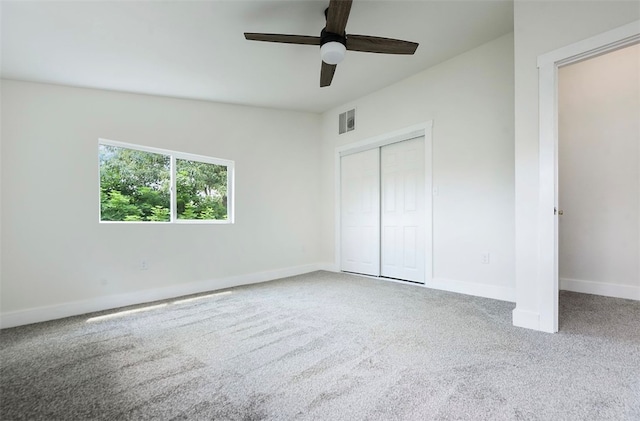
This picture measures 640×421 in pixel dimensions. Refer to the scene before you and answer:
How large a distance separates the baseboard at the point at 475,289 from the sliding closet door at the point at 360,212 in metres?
0.95

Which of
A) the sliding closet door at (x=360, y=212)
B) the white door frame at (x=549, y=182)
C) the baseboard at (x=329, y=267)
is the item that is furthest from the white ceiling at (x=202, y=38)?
the baseboard at (x=329, y=267)

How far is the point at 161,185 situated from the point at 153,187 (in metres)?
0.09

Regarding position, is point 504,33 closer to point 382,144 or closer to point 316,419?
point 382,144

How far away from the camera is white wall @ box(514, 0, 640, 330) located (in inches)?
84.0

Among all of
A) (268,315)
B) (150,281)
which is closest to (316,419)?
(268,315)

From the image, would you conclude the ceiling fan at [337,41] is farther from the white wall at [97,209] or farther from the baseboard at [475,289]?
the baseboard at [475,289]

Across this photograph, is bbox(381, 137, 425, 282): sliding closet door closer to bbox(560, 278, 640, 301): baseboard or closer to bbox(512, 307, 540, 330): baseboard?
bbox(512, 307, 540, 330): baseboard

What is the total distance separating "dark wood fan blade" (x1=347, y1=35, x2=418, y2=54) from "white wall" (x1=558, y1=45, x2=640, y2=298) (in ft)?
7.62

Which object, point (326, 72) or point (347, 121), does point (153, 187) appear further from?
point (347, 121)

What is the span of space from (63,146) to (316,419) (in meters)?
3.22

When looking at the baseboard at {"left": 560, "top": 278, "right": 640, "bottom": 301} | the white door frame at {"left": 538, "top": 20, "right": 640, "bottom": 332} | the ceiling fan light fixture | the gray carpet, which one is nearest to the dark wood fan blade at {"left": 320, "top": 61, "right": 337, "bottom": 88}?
the ceiling fan light fixture

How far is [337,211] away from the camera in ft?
15.4

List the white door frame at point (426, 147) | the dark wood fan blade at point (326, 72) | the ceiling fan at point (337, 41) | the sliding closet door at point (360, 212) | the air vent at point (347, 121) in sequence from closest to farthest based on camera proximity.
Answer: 1. the ceiling fan at point (337, 41)
2. the dark wood fan blade at point (326, 72)
3. the white door frame at point (426, 147)
4. the sliding closet door at point (360, 212)
5. the air vent at point (347, 121)

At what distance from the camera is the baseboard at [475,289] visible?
2912 millimetres
